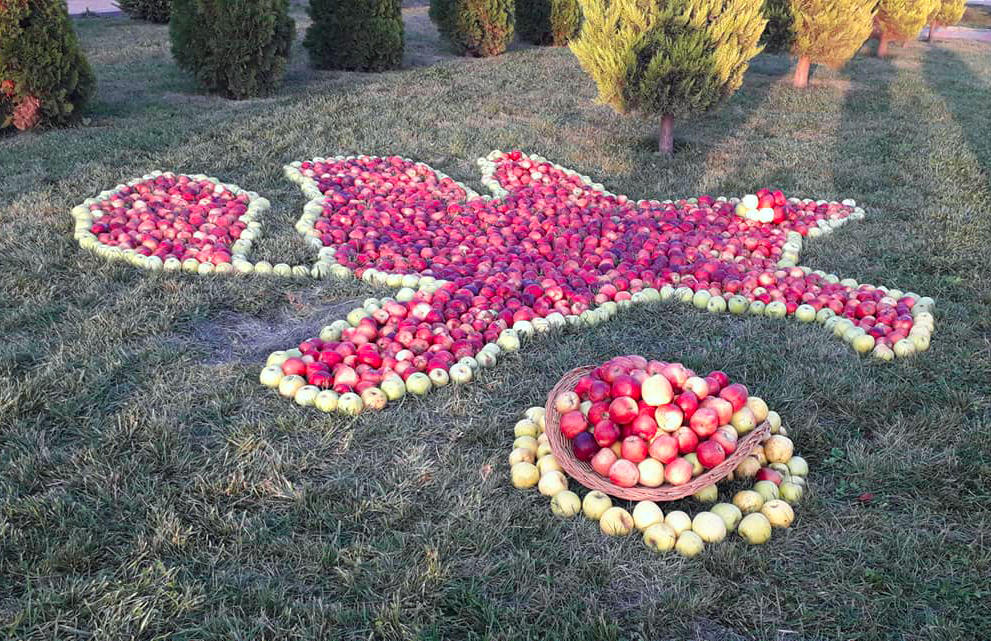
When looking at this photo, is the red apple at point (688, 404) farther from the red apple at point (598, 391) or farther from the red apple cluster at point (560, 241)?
the red apple cluster at point (560, 241)

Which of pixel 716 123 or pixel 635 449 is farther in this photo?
pixel 716 123

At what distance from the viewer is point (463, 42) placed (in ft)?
49.8

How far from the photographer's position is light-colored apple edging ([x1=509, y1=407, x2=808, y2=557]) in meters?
2.91

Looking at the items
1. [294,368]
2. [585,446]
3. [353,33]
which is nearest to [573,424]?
[585,446]

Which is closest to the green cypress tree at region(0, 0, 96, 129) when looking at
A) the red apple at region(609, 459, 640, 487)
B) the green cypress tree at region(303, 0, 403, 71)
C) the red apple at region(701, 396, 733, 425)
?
the green cypress tree at region(303, 0, 403, 71)

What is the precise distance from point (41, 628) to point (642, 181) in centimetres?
674

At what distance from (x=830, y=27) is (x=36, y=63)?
11.4 meters

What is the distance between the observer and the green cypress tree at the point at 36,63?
7969 millimetres

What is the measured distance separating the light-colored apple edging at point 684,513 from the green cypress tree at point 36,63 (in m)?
7.95

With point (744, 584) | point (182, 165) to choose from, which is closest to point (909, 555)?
point (744, 584)

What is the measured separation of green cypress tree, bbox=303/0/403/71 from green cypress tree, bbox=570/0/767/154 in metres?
5.79

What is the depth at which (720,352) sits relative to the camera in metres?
4.36

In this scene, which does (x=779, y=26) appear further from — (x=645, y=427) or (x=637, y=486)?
(x=637, y=486)

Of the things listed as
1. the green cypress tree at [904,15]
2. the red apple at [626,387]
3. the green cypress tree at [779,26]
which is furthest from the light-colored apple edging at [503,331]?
the green cypress tree at [904,15]
